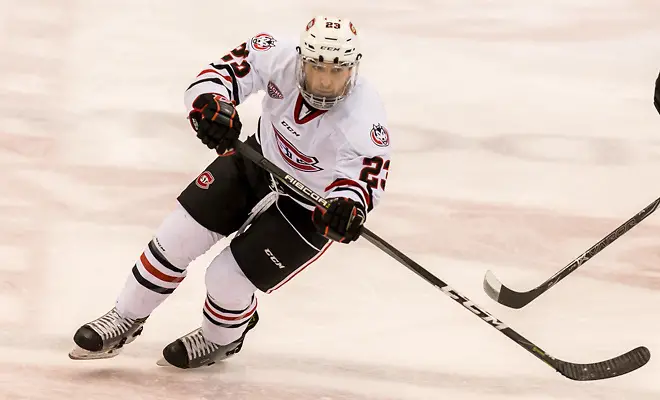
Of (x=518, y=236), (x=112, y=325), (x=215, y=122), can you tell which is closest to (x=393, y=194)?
(x=518, y=236)

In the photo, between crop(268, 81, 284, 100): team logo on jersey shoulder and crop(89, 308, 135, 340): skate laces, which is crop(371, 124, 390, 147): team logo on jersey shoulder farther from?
crop(89, 308, 135, 340): skate laces

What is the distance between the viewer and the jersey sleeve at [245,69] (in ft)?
9.48

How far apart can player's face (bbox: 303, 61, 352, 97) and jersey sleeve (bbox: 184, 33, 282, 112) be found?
0.70 feet

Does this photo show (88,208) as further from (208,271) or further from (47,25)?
(47,25)

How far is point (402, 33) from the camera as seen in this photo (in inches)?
200

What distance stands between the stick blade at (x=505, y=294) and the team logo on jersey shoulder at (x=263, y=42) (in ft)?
4.08

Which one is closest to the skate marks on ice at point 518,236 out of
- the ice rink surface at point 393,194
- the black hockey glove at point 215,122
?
the ice rink surface at point 393,194

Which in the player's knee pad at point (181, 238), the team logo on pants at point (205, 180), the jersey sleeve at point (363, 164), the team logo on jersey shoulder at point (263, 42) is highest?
the team logo on jersey shoulder at point (263, 42)

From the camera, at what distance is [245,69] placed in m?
2.94

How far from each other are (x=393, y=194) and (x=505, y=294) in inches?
30.1

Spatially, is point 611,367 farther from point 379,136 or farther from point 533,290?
point 379,136

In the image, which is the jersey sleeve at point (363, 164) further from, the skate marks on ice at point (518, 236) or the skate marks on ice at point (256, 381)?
the skate marks on ice at point (518, 236)

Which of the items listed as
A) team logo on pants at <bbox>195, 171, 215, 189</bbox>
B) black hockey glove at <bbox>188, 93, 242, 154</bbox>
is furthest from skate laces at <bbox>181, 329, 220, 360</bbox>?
black hockey glove at <bbox>188, 93, 242, 154</bbox>

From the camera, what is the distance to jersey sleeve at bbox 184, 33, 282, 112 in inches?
114
